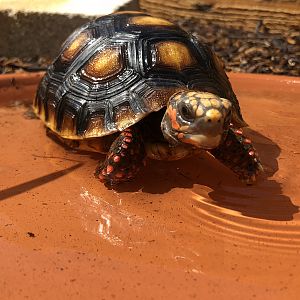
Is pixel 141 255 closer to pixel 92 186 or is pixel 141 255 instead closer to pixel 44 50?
pixel 92 186

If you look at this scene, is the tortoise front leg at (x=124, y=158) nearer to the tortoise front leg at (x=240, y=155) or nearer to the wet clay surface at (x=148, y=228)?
the wet clay surface at (x=148, y=228)

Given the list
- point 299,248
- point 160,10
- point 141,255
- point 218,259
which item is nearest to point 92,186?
point 141,255

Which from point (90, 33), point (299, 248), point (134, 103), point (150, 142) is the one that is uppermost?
point (90, 33)

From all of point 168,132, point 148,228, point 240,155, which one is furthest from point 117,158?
point 240,155

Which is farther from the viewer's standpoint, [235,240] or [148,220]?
[148,220]

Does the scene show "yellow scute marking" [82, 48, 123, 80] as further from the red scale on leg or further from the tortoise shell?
the red scale on leg

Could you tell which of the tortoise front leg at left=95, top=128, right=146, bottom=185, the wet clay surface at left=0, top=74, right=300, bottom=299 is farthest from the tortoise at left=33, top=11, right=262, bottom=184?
the wet clay surface at left=0, top=74, right=300, bottom=299
